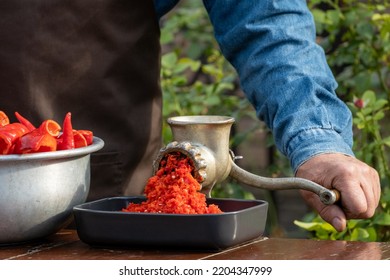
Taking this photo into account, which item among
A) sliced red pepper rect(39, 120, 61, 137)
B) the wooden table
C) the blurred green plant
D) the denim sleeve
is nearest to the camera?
the wooden table

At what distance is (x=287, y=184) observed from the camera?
1.74 metres

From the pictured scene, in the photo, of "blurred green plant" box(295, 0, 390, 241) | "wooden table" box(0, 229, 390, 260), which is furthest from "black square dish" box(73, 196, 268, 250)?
"blurred green plant" box(295, 0, 390, 241)

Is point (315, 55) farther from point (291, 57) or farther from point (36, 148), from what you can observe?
point (36, 148)

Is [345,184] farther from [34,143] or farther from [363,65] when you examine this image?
[363,65]

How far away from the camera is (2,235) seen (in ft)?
5.60

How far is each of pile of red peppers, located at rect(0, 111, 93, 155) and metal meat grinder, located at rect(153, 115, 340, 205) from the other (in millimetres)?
155

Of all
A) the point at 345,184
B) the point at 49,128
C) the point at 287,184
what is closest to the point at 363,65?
the point at 345,184

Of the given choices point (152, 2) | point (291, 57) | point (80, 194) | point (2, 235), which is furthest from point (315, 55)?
point (2, 235)

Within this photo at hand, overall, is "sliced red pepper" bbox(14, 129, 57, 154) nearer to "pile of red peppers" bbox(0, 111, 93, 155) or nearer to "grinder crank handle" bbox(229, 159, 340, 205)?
"pile of red peppers" bbox(0, 111, 93, 155)

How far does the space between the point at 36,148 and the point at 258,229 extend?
394 millimetres

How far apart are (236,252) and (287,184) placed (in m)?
0.17

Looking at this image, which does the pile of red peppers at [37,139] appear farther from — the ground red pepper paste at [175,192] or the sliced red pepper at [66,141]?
→ the ground red pepper paste at [175,192]

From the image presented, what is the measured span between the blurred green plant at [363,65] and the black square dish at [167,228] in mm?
1242

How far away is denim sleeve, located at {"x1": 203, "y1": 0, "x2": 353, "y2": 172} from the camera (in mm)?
2045
